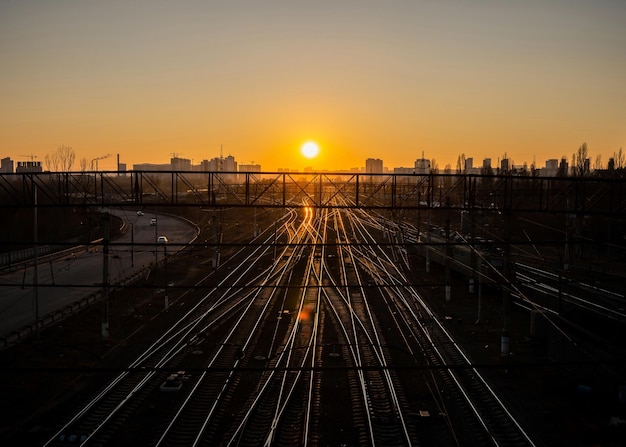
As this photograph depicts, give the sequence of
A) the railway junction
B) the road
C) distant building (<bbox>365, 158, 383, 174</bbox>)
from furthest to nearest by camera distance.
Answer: distant building (<bbox>365, 158, 383, 174</bbox>) < the road < the railway junction

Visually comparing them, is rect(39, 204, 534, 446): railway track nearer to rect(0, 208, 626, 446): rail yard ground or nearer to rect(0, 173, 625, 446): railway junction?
rect(0, 173, 625, 446): railway junction

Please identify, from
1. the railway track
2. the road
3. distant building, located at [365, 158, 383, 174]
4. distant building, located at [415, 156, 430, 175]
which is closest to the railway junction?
the railway track

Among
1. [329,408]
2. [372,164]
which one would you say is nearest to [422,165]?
[329,408]

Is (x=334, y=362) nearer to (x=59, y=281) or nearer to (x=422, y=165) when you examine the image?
(x=59, y=281)

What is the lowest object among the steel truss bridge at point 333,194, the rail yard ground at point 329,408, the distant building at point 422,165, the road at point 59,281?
the rail yard ground at point 329,408

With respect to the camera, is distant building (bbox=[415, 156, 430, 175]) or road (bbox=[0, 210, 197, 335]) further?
distant building (bbox=[415, 156, 430, 175])

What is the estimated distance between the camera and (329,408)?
11695mm

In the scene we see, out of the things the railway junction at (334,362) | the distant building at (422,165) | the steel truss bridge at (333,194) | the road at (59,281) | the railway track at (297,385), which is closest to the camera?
the railway track at (297,385)

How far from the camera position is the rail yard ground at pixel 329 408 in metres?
10.5

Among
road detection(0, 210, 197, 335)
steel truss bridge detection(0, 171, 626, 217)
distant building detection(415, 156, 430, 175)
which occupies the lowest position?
road detection(0, 210, 197, 335)

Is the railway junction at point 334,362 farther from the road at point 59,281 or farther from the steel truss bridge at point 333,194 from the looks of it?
the road at point 59,281

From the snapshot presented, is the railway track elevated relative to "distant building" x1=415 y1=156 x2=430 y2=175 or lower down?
lower down

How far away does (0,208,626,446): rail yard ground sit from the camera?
34.5 ft

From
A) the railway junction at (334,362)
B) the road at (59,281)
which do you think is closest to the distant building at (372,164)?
the road at (59,281)
